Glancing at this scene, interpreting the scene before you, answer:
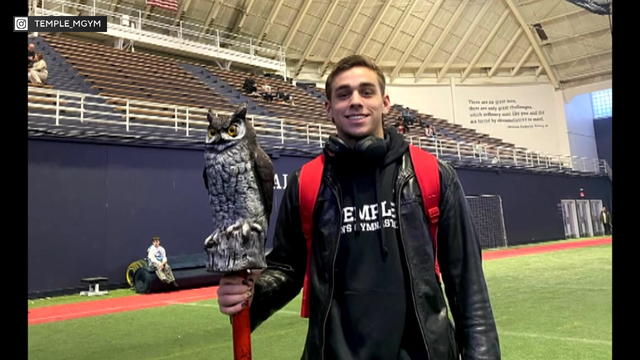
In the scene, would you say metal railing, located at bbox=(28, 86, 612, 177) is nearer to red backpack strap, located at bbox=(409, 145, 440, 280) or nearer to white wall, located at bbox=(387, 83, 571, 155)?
red backpack strap, located at bbox=(409, 145, 440, 280)

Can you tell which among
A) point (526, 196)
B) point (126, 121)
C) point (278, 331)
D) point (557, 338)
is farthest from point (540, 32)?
point (278, 331)

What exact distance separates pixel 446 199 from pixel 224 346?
3.51 metres

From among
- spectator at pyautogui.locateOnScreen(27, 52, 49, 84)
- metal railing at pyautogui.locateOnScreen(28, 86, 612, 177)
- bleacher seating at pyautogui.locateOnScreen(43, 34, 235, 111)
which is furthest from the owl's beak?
bleacher seating at pyautogui.locateOnScreen(43, 34, 235, 111)

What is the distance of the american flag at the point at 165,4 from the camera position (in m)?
18.1

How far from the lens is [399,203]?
1485 mm

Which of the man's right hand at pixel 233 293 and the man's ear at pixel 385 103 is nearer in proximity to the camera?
the man's right hand at pixel 233 293

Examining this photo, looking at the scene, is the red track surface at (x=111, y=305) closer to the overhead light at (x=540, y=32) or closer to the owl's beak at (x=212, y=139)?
the owl's beak at (x=212, y=139)

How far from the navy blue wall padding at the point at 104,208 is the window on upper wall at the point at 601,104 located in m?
26.6

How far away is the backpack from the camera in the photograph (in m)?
1.48

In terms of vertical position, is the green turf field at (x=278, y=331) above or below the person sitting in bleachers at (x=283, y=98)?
below

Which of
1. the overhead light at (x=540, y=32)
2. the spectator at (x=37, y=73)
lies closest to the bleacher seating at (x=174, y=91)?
the spectator at (x=37, y=73)

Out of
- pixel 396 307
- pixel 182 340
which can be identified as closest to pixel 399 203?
pixel 396 307

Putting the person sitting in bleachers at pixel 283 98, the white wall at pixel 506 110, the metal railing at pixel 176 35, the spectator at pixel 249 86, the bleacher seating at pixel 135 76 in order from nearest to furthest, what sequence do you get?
the bleacher seating at pixel 135 76
the metal railing at pixel 176 35
the spectator at pixel 249 86
the person sitting in bleachers at pixel 283 98
the white wall at pixel 506 110

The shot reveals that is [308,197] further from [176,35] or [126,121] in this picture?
[176,35]
